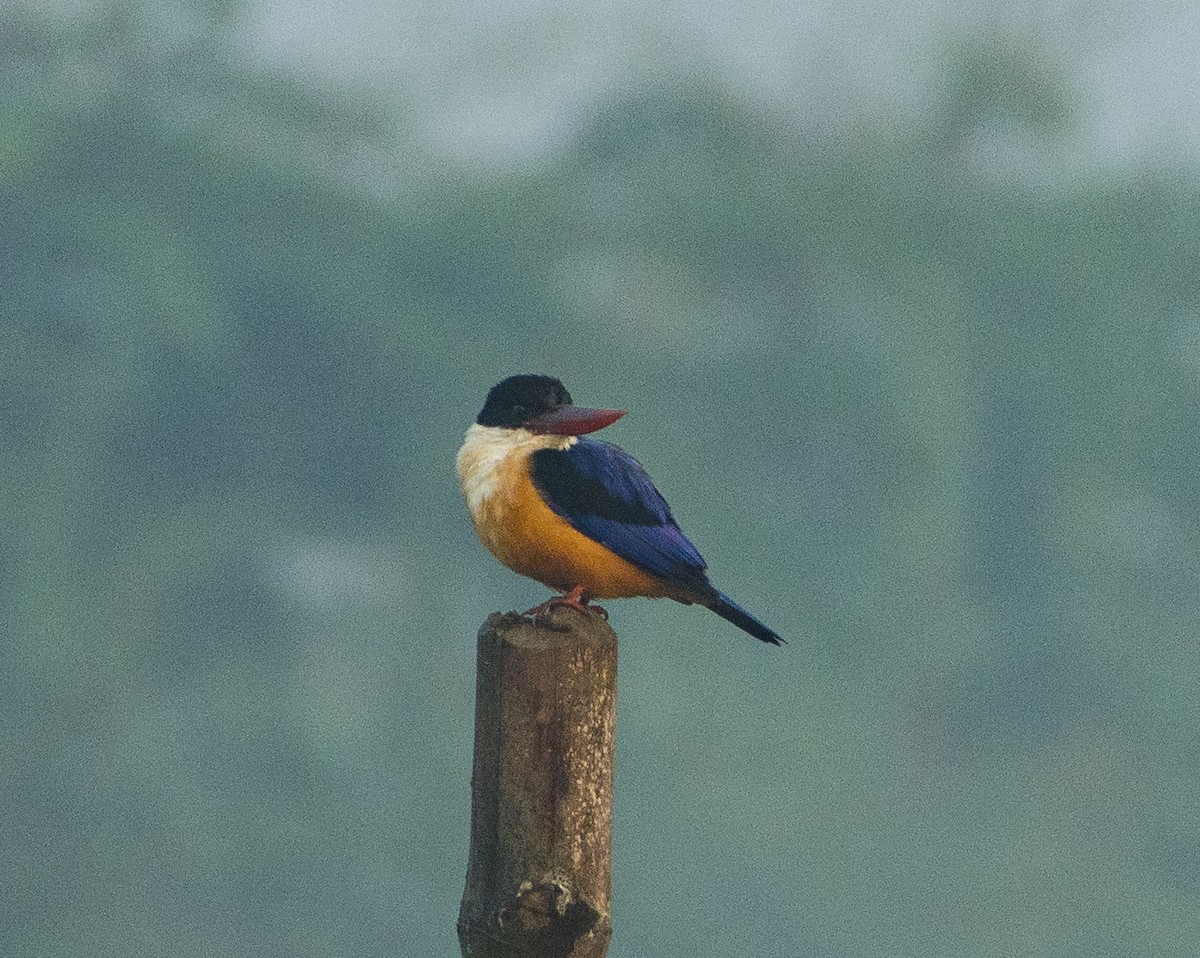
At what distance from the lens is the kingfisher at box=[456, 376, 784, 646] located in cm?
452

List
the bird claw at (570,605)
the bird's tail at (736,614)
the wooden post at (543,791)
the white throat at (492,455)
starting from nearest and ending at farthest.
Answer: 1. the wooden post at (543,791)
2. the bird claw at (570,605)
3. the bird's tail at (736,614)
4. the white throat at (492,455)

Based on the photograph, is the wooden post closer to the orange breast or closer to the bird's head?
the orange breast

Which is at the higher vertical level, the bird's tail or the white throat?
the white throat

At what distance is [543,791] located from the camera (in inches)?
134

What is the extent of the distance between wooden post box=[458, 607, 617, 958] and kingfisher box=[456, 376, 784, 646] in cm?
98

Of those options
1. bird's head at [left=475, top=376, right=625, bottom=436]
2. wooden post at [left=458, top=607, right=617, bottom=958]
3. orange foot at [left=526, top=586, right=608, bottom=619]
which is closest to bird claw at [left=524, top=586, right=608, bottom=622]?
orange foot at [left=526, top=586, right=608, bottom=619]

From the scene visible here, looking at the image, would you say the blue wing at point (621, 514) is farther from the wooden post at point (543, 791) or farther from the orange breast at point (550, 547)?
the wooden post at point (543, 791)

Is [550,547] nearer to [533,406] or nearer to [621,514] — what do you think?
[621,514]

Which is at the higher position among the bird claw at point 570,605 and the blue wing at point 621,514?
the blue wing at point 621,514

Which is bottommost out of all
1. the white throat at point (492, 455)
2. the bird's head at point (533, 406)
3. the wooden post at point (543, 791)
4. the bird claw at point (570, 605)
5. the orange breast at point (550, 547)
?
the wooden post at point (543, 791)

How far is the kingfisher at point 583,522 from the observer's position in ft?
14.8

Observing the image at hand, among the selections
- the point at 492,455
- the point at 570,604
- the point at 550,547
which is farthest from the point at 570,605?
the point at 492,455

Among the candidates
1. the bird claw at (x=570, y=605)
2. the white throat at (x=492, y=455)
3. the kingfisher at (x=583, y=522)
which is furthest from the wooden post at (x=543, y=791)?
the white throat at (x=492, y=455)

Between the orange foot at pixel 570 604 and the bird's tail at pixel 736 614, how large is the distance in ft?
1.16
